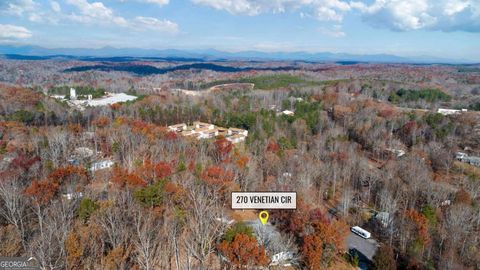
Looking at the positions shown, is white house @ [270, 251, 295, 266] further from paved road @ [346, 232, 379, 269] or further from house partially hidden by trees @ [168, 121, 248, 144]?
house partially hidden by trees @ [168, 121, 248, 144]

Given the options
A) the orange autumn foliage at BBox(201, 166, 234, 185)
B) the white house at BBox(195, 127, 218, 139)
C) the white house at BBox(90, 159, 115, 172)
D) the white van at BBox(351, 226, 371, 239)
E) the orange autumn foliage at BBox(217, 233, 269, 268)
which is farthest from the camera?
the white house at BBox(195, 127, 218, 139)

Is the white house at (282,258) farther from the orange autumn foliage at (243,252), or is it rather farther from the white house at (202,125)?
the white house at (202,125)

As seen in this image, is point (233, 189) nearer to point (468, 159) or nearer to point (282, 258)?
point (282, 258)

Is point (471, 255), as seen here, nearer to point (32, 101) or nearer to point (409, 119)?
point (409, 119)

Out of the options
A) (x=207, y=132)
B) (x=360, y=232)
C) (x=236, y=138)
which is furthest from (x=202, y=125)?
(x=360, y=232)

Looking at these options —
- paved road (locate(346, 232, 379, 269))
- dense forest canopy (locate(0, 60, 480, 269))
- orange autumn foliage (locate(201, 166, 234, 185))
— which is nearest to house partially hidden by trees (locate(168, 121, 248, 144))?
dense forest canopy (locate(0, 60, 480, 269))

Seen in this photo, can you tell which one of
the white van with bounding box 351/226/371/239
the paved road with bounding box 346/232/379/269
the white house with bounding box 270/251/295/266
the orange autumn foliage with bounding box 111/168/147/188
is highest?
the orange autumn foliage with bounding box 111/168/147/188

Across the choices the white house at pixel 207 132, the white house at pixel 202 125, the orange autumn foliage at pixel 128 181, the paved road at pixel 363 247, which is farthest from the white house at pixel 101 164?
the paved road at pixel 363 247
